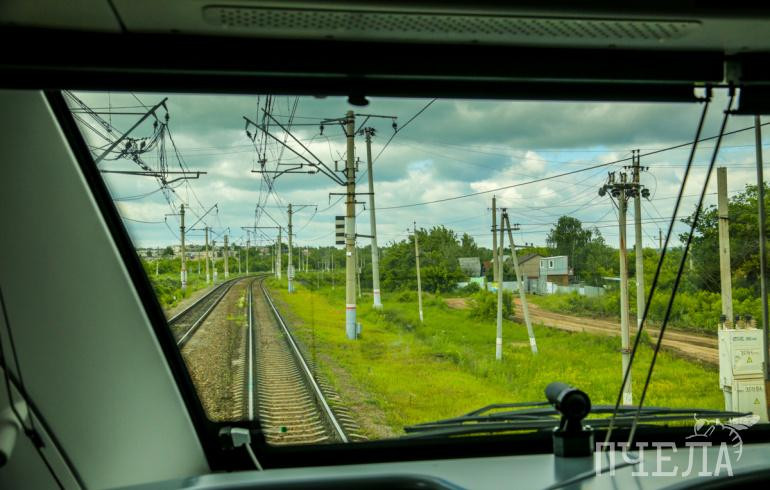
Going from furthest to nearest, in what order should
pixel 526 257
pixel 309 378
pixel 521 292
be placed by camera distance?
pixel 526 257, pixel 521 292, pixel 309 378

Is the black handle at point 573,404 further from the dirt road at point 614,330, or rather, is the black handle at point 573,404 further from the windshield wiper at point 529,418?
the dirt road at point 614,330

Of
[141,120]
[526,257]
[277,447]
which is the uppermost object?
[141,120]

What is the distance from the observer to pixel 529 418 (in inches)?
90.2

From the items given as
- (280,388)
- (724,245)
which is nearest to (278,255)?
(280,388)

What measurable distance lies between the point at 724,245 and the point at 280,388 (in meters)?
2.65

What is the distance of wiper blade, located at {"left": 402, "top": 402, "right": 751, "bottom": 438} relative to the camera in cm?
223

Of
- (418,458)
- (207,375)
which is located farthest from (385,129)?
(418,458)

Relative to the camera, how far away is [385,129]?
359 centimetres

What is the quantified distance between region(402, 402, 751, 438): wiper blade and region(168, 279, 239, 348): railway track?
3.30 feet

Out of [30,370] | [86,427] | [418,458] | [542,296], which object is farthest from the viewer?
[542,296]

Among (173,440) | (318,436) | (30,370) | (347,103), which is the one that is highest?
(347,103)

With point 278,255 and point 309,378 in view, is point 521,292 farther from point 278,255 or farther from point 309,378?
point 278,255

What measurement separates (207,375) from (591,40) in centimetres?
213

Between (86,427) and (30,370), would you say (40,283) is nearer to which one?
(30,370)
